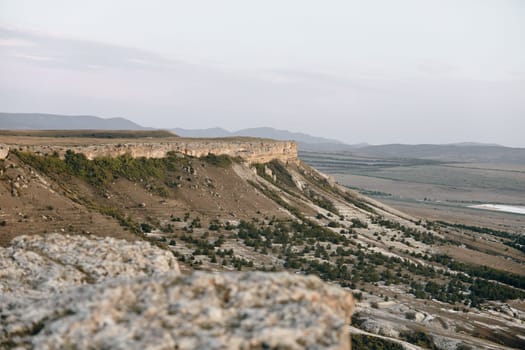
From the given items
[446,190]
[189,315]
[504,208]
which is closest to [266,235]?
[189,315]

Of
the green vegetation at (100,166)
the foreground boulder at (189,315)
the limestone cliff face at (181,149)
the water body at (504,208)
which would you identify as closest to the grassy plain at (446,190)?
the water body at (504,208)

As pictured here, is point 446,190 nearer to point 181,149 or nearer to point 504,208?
point 504,208

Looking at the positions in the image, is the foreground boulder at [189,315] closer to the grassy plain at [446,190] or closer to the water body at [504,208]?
the grassy plain at [446,190]

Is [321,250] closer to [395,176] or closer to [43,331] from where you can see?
[43,331]

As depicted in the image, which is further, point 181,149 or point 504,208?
point 504,208

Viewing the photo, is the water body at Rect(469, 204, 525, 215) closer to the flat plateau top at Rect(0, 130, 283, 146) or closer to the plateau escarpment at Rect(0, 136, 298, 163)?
the plateau escarpment at Rect(0, 136, 298, 163)

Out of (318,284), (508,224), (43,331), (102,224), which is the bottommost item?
(508,224)

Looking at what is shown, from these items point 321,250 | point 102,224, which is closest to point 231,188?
point 321,250

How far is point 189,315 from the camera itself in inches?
323

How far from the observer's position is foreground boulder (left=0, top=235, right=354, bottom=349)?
7652 mm

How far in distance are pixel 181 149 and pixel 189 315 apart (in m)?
46.1

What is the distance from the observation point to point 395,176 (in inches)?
6939

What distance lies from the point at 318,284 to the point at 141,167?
38810mm

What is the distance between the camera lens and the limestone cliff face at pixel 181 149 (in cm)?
3953
